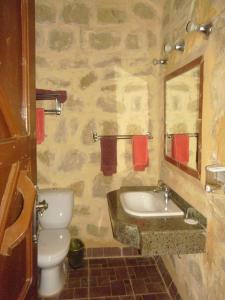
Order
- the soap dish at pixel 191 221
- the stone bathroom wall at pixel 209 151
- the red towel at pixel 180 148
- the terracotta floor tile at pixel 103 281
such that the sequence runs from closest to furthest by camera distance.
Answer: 1. the stone bathroom wall at pixel 209 151
2. the soap dish at pixel 191 221
3. the red towel at pixel 180 148
4. the terracotta floor tile at pixel 103 281

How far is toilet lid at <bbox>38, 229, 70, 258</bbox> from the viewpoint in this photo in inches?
74.2

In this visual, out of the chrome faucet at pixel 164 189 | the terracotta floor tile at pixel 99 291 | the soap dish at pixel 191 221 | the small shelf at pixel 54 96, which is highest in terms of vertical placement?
the small shelf at pixel 54 96

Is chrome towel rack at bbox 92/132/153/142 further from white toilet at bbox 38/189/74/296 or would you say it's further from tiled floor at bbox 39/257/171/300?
tiled floor at bbox 39/257/171/300

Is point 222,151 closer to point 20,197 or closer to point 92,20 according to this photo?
point 20,197

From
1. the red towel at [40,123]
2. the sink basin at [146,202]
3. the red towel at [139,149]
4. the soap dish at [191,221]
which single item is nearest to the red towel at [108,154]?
the red towel at [139,149]

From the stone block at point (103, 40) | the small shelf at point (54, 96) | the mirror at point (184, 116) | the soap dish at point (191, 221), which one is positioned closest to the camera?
the soap dish at point (191, 221)

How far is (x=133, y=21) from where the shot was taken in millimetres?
2357

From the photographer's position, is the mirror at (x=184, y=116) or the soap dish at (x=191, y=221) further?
the mirror at (x=184, y=116)

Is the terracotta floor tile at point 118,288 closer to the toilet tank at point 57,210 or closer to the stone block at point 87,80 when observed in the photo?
the toilet tank at point 57,210

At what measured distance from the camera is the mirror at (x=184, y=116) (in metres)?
1.60

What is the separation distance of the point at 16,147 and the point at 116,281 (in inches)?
72.8

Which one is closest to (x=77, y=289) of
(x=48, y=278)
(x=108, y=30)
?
(x=48, y=278)

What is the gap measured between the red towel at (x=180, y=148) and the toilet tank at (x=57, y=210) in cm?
106

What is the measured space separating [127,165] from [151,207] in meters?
0.57
